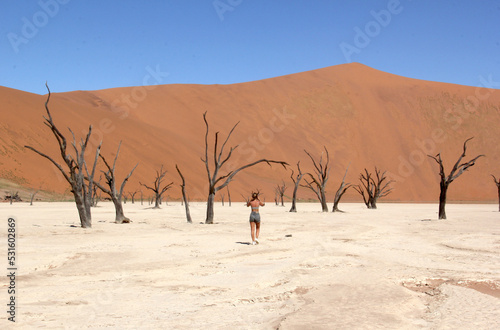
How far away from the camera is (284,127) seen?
80.9 metres

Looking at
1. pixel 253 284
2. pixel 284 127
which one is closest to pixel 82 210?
pixel 253 284

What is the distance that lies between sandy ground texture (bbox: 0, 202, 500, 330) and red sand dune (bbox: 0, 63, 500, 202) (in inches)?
1575

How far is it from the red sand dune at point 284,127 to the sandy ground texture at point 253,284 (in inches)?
1575

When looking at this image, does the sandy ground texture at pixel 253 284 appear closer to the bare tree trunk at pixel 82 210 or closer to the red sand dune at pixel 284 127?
the bare tree trunk at pixel 82 210

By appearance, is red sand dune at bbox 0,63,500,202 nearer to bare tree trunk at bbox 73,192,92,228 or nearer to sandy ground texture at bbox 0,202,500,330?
Answer: bare tree trunk at bbox 73,192,92,228

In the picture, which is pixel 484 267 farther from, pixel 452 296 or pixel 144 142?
pixel 144 142

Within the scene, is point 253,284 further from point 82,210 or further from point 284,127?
point 284,127

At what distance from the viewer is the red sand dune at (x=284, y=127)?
183 ft

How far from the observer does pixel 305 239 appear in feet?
42.2

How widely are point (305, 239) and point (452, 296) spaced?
704 centimetres

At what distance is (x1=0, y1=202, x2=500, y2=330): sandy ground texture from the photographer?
479 centimetres

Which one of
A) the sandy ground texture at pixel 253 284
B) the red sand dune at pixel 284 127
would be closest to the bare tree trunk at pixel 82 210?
the sandy ground texture at pixel 253 284

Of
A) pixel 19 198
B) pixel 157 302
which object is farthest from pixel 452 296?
pixel 19 198

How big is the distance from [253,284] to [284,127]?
2950 inches
